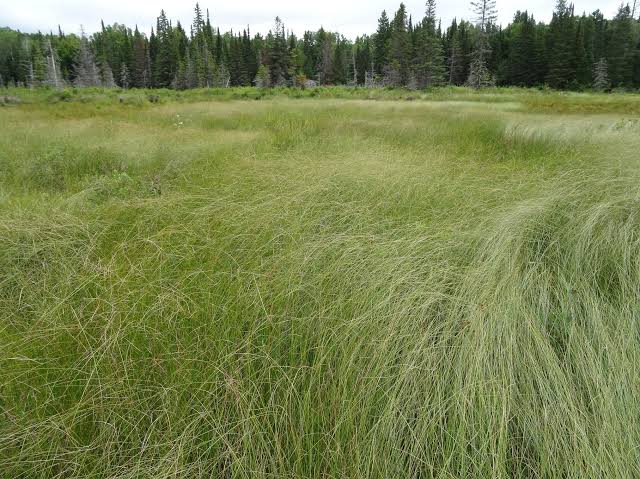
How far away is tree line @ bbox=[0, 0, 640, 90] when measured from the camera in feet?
131

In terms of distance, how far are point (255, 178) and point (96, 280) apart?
6.09 ft

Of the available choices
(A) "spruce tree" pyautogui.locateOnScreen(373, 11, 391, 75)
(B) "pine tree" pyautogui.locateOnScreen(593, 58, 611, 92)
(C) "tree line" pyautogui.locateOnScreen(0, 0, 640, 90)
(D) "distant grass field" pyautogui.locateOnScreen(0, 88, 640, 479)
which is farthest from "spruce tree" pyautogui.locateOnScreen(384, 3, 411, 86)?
(D) "distant grass field" pyautogui.locateOnScreen(0, 88, 640, 479)

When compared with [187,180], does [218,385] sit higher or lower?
lower

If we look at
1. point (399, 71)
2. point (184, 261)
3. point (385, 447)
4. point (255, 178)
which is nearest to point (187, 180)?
point (255, 178)

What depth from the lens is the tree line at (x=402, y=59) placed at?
40.0 m

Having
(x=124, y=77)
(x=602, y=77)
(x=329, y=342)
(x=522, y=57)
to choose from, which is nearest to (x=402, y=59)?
(x=522, y=57)

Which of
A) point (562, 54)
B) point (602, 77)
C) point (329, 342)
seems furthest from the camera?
point (562, 54)

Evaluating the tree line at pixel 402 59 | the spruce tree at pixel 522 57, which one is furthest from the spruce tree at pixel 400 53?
the spruce tree at pixel 522 57

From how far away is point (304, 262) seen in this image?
1866 mm

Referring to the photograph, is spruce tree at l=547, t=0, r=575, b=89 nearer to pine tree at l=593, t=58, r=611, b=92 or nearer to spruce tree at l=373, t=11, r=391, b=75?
pine tree at l=593, t=58, r=611, b=92

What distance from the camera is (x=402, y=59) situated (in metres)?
44.6

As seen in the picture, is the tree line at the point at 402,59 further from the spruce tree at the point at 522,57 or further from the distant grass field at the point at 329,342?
the distant grass field at the point at 329,342

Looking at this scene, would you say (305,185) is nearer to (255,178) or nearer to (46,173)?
(255,178)

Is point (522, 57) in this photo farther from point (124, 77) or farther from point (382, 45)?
point (124, 77)
